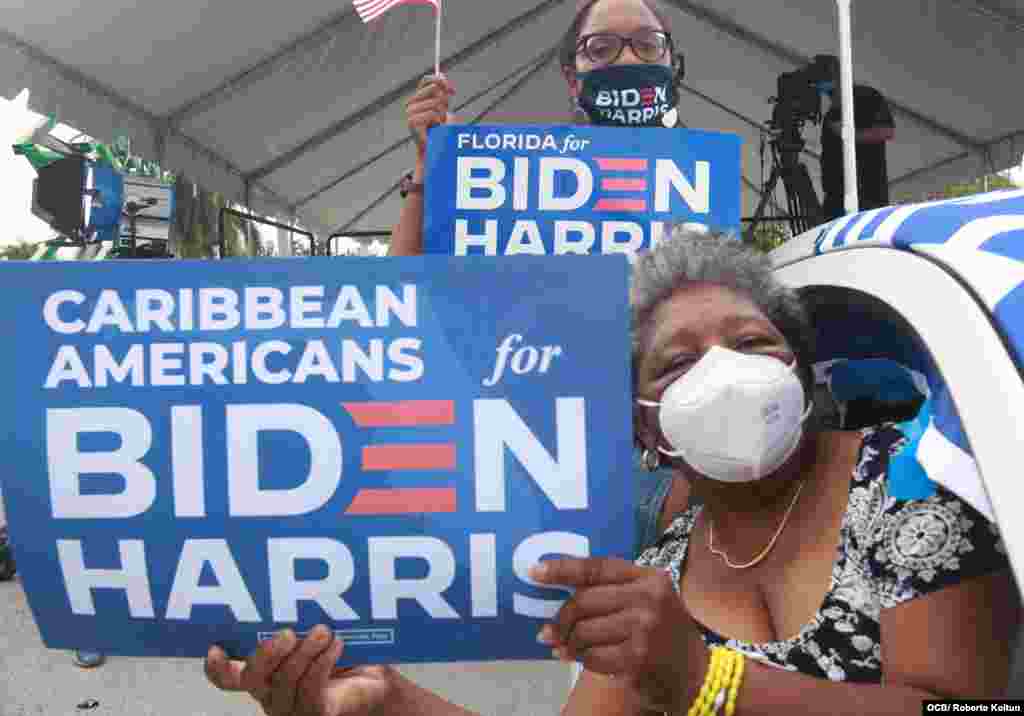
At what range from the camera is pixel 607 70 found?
71.1 inches

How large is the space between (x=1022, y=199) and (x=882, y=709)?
1.94ft

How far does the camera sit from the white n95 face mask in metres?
1.04

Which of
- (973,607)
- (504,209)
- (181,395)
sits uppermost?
(504,209)

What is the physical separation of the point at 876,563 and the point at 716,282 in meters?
0.44

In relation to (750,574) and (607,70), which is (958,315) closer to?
(750,574)

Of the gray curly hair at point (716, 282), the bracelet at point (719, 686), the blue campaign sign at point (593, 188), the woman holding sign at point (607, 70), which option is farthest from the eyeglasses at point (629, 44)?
the bracelet at point (719, 686)

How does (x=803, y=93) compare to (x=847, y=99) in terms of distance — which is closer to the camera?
(x=847, y=99)

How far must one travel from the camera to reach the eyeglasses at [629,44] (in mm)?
1812

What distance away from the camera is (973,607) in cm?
86

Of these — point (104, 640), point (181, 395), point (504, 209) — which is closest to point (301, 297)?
point (181, 395)

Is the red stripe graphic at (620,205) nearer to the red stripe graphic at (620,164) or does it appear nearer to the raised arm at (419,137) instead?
the red stripe graphic at (620,164)

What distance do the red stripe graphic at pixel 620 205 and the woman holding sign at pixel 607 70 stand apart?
245mm

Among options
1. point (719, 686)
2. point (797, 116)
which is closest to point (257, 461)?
point (719, 686)

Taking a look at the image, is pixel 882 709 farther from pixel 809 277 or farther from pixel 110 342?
pixel 110 342
